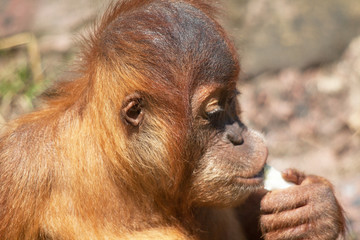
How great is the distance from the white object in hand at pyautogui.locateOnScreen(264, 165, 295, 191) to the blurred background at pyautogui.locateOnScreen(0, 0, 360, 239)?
3072 mm

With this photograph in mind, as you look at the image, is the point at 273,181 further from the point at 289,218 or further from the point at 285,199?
the point at 289,218

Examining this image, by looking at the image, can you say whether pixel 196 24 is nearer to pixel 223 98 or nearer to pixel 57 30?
pixel 223 98

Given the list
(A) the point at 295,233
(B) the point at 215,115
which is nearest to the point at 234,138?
(B) the point at 215,115

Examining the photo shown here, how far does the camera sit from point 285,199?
177 inches

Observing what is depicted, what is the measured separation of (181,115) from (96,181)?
0.81 meters

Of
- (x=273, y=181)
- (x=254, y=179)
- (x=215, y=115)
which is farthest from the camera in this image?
(x=273, y=181)

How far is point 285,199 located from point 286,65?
13.9 feet

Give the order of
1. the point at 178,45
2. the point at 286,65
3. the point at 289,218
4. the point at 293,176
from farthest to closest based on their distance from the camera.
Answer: the point at 286,65 → the point at 293,176 → the point at 289,218 → the point at 178,45

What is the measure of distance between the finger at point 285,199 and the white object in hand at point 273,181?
68 millimetres

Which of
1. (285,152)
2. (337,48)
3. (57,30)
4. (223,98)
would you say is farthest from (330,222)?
(57,30)

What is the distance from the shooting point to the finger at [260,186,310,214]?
14.8 ft

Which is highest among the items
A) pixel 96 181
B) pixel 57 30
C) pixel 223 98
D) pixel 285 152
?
pixel 223 98

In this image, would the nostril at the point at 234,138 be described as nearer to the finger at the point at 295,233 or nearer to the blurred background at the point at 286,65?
the finger at the point at 295,233

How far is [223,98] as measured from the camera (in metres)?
4.33
